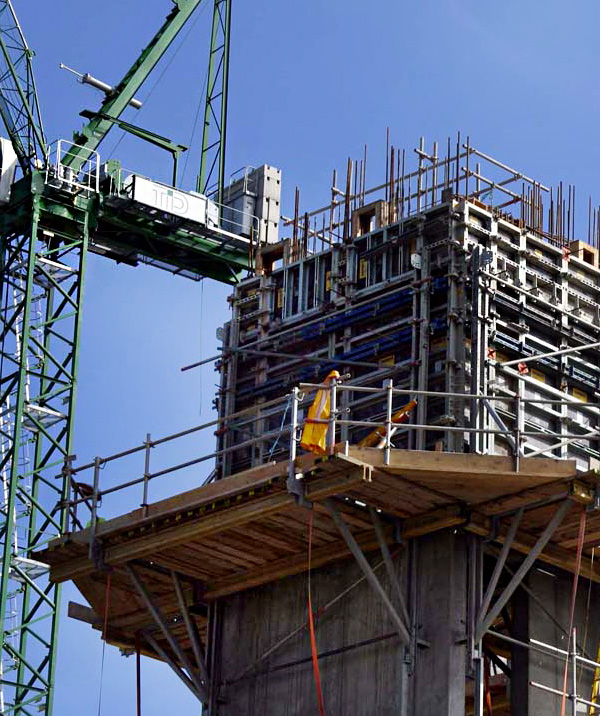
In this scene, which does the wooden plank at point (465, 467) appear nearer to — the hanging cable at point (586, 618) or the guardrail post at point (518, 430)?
the guardrail post at point (518, 430)

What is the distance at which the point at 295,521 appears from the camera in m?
40.1

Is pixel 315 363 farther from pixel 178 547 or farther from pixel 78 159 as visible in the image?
pixel 78 159

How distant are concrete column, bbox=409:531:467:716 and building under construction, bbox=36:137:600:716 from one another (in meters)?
0.04

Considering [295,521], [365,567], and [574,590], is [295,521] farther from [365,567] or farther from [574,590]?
[574,590]

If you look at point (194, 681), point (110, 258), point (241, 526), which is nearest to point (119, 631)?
point (194, 681)

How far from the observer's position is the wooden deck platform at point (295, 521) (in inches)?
1475

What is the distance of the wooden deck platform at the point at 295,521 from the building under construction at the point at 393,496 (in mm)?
54

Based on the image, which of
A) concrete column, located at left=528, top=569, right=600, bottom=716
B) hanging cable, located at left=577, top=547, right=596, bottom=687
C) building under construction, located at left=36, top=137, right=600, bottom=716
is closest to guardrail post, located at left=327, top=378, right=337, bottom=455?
building under construction, located at left=36, top=137, right=600, bottom=716

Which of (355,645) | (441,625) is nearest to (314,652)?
(355,645)

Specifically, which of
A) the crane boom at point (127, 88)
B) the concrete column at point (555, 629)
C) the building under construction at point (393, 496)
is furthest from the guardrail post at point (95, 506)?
the crane boom at point (127, 88)

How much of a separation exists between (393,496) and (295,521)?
2381 mm

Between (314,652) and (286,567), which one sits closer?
(314,652)

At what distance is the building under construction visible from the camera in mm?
38500

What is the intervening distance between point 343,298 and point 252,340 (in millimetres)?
3087
